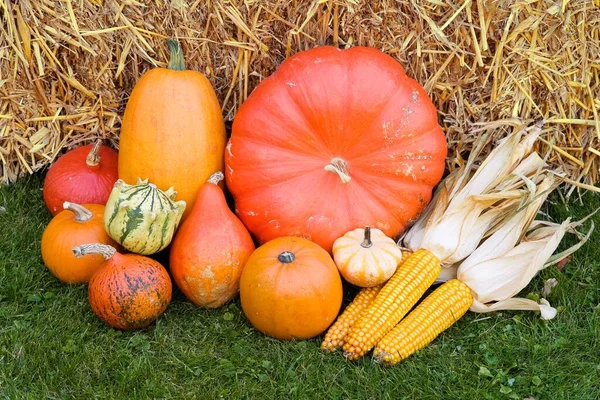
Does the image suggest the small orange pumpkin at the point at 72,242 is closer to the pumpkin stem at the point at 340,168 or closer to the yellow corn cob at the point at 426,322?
the pumpkin stem at the point at 340,168

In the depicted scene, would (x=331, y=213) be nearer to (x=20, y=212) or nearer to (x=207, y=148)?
(x=207, y=148)

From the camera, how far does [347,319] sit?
332cm

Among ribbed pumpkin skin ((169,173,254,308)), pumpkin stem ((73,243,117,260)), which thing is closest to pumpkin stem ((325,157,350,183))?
ribbed pumpkin skin ((169,173,254,308))

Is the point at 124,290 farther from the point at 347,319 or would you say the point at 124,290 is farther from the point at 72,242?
the point at 347,319

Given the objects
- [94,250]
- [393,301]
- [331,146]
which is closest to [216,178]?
[331,146]

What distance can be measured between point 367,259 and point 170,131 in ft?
4.04

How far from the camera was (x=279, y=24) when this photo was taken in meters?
3.85

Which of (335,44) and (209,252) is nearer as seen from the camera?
(209,252)

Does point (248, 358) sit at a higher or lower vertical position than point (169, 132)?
lower

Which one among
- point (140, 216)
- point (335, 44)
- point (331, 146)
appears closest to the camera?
point (140, 216)

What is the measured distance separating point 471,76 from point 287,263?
1568mm

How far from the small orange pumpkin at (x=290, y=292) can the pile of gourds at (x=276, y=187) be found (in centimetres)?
2

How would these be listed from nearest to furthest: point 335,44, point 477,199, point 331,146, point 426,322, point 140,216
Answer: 1. point 426,322
2. point 140,216
3. point 477,199
4. point 331,146
5. point 335,44

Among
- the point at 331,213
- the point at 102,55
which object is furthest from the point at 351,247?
the point at 102,55
